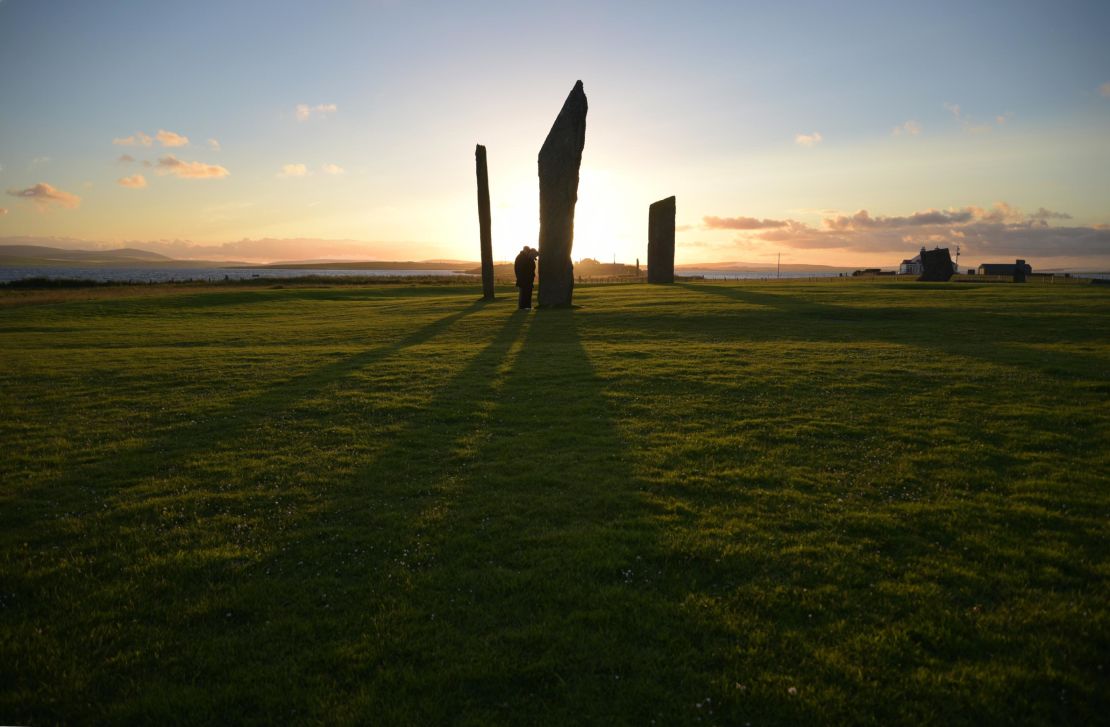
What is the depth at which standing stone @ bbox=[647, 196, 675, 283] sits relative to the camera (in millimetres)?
48969

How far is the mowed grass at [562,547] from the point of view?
4.91 meters

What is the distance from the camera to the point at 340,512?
8.31 meters

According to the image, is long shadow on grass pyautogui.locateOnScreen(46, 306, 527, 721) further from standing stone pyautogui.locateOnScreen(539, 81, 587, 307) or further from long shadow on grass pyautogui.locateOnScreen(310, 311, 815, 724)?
standing stone pyautogui.locateOnScreen(539, 81, 587, 307)

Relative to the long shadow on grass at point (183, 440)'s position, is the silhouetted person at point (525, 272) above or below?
above

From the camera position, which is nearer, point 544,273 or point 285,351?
point 285,351

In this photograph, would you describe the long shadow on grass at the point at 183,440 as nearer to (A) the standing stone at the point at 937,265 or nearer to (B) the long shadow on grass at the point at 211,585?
(B) the long shadow on grass at the point at 211,585

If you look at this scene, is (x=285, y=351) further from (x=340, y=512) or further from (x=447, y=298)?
(x=447, y=298)

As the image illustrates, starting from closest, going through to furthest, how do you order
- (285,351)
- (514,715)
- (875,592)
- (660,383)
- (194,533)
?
1. (514,715)
2. (875,592)
3. (194,533)
4. (660,383)
5. (285,351)

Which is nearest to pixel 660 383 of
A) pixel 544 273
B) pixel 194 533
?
pixel 194 533

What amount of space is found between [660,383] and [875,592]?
997cm

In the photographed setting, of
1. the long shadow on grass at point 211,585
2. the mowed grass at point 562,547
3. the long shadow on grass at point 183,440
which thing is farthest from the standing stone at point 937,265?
the long shadow on grass at point 211,585

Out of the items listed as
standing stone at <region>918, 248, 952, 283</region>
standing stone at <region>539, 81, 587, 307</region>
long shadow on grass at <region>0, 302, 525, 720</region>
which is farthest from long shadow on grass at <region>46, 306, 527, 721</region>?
standing stone at <region>918, 248, 952, 283</region>

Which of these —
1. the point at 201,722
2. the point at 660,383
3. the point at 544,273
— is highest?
the point at 544,273

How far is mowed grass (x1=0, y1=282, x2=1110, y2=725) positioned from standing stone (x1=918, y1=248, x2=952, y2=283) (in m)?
47.7
